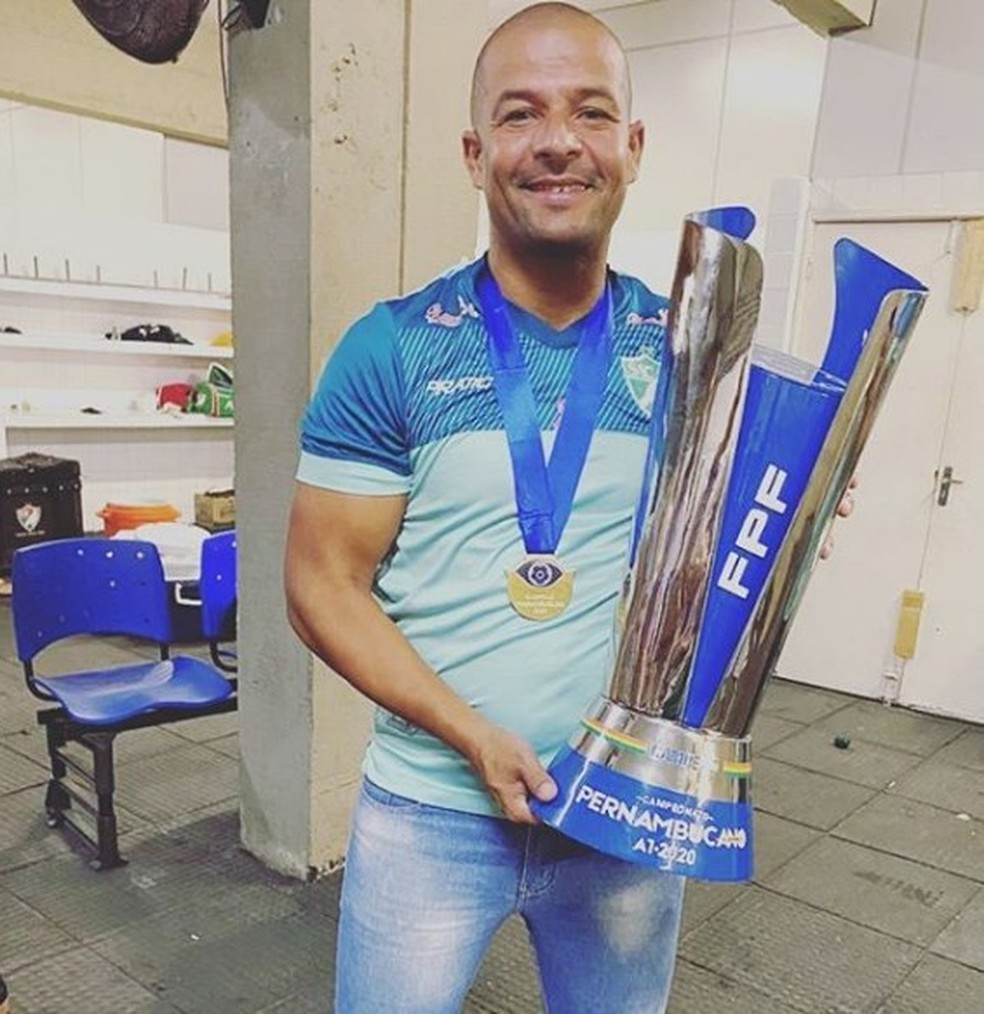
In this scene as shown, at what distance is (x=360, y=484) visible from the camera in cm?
86

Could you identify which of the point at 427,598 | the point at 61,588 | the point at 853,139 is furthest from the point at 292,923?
the point at 853,139

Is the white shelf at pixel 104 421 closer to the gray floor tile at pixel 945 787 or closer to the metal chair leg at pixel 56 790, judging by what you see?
the metal chair leg at pixel 56 790

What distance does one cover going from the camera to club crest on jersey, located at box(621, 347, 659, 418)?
36.3 inches

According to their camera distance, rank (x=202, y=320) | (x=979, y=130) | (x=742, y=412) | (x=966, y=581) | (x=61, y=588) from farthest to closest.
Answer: (x=202, y=320), (x=966, y=581), (x=979, y=130), (x=61, y=588), (x=742, y=412)

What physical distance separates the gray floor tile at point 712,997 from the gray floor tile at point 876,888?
472 millimetres

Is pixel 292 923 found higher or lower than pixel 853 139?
lower

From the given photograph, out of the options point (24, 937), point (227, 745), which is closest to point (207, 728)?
point (227, 745)

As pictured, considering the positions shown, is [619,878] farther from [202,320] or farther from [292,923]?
[202,320]

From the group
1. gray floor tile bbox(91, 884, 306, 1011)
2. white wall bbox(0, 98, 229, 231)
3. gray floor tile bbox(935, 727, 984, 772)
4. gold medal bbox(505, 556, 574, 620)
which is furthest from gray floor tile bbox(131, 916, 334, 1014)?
white wall bbox(0, 98, 229, 231)

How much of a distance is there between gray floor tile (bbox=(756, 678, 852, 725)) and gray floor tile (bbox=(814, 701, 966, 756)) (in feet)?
0.16

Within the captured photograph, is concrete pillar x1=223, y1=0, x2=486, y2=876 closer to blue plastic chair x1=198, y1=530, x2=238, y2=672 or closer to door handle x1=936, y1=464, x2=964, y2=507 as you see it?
blue plastic chair x1=198, y1=530, x2=238, y2=672

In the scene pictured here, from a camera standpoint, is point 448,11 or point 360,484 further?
point 448,11

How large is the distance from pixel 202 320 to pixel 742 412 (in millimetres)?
6520

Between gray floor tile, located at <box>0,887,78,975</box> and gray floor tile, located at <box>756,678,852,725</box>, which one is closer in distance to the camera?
gray floor tile, located at <box>0,887,78,975</box>
